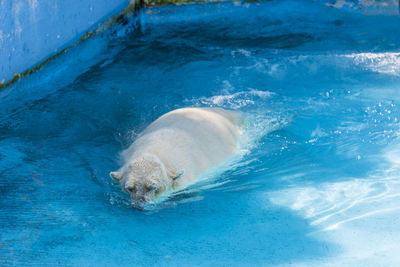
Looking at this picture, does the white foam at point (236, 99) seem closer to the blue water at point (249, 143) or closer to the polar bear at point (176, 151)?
the blue water at point (249, 143)

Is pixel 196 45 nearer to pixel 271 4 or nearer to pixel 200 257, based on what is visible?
pixel 271 4

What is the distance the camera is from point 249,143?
208 inches

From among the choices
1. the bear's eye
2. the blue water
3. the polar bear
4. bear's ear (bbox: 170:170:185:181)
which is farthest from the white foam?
the bear's eye

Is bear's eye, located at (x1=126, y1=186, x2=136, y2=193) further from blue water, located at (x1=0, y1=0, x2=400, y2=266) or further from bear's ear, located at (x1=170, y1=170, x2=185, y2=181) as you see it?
bear's ear, located at (x1=170, y1=170, x2=185, y2=181)

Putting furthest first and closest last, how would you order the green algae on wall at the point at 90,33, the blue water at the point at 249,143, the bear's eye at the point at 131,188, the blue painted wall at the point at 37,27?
the green algae on wall at the point at 90,33
the blue painted wall at the point at 37,27
the bear's eye at the point at 131,188
the blue water at the point at 249,143

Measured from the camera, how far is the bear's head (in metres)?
3.99

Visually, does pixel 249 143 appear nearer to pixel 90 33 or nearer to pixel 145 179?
pixel 145 179

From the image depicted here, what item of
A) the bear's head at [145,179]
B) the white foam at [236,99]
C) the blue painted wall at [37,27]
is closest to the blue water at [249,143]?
the white foam at [236,99]

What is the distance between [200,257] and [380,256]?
1441 mm

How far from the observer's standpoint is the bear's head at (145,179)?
399 cm

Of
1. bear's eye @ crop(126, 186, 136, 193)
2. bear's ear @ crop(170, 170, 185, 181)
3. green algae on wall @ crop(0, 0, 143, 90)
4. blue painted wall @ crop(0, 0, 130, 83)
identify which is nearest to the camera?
bear's eye @ crop(126, 186, 136, 193)

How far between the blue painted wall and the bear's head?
3.37 meters

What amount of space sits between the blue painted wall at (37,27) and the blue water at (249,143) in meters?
0.30

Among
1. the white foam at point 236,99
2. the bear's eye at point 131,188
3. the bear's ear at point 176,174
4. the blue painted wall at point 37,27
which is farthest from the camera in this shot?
the white foam at point 236,99
